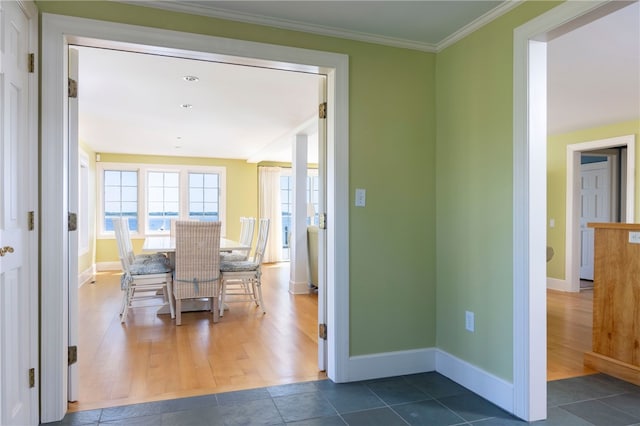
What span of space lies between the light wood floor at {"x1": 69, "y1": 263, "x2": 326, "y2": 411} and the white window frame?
11.2 feet

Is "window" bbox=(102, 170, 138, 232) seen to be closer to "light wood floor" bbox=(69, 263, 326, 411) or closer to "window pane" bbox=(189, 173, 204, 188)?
"window pane" bbox=(189, 173, 204, 188)

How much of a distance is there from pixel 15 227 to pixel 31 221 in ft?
0.56

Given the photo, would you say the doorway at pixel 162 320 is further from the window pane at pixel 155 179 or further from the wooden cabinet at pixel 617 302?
the window pane at pixel 155 179

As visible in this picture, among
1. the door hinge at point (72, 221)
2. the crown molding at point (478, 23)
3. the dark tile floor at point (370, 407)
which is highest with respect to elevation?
the crown molding at point (478, 23)

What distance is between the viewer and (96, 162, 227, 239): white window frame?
318 inches

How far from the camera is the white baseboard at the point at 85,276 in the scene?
6547 millimetres

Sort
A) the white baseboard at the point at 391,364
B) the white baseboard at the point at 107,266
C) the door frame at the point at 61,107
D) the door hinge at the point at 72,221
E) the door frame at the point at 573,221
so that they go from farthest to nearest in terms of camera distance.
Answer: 1. the white baseboard at the point at 107,266
2. the door frame at the point at 573,221
3. the white baseboard at the point at 391,364
4. the door hinge at the point at 72,221
5. the door frame at the point at 61,107

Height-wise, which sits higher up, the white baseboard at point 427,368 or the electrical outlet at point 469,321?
the electrical outlet at point 469,321

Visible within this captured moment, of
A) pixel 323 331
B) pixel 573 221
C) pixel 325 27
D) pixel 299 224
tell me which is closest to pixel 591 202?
pixel 573 221

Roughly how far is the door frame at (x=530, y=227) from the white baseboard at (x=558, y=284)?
4501 millimetres

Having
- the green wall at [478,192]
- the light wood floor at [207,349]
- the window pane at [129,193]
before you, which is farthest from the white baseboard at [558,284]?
the window pane at [129,193]

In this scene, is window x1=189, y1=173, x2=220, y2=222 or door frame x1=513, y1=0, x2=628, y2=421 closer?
door frame x1=513, y1=0, x2=628, y2=421

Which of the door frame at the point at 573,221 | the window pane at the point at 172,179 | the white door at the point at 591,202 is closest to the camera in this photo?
the door frame at the point at 573,221

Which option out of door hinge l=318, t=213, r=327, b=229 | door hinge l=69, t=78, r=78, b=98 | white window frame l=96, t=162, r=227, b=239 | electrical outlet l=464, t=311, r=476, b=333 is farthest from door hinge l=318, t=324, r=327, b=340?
white window frame l=96, t=162, r=227, b=239
